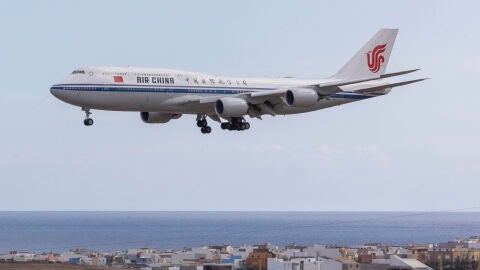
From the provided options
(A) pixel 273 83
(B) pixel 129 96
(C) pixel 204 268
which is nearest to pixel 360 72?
(A) pixel 273 83

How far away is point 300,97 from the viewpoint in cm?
7144

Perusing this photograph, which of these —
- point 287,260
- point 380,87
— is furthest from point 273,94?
point 287,260

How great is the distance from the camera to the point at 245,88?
7525cm

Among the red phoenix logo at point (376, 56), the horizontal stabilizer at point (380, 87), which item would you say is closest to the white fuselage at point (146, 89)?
the horizontal stabilizer at point (380, 87)

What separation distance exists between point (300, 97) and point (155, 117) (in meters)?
12.8

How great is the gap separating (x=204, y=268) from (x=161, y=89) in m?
73.0

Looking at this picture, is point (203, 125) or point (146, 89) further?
point (203, 125)

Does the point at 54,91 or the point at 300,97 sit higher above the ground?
the point at 300,97

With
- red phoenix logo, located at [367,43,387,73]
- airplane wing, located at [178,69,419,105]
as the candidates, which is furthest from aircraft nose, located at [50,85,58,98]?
red phoenix logo, located at [367,43,387,73]

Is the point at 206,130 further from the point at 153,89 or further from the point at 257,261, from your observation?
the point at 257,261

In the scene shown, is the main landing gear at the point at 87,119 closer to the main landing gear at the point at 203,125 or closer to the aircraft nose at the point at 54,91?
the aircraft nose at the point at 54,91

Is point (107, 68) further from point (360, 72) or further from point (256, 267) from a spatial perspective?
point (256, 267)

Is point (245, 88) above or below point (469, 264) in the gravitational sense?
above

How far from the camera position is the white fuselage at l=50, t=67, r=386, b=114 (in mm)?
65812
